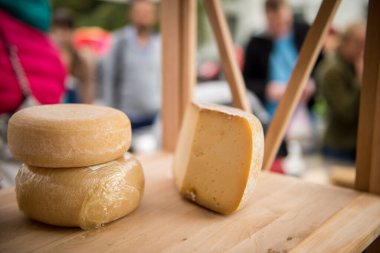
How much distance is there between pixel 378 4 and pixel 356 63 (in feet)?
4.63

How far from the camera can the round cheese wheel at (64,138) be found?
1.94ft

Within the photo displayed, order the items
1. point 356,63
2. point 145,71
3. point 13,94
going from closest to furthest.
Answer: point 13,94
point 356,63
point 145,71

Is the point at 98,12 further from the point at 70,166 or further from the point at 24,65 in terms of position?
the point at 70,166

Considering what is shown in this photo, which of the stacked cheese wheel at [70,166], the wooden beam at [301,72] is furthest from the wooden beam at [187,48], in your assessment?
the stacked cheese wheel at [70,166]

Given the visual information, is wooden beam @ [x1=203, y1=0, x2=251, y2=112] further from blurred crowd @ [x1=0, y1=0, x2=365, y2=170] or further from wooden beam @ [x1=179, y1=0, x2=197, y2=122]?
blurred crowd @ [x1=0, y1=0, x2=365, y2=170]

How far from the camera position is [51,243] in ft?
1.91

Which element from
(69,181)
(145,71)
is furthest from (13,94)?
(145,71)

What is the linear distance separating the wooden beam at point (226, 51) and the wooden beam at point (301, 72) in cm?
10

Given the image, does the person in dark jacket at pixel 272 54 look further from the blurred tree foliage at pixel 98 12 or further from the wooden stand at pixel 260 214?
the wooden stand at pixel 260 214

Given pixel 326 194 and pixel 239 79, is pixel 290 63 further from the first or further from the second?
pixel 326 194

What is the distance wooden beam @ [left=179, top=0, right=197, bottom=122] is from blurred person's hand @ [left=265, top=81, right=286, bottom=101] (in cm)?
120

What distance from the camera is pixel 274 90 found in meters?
2.17

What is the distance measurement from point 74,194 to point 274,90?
5.70 feet

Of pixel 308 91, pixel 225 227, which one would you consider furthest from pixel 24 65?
pixel 308 91
